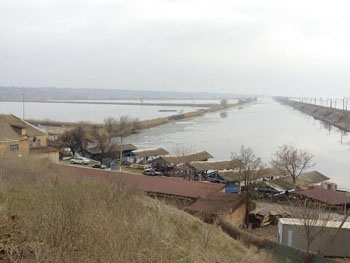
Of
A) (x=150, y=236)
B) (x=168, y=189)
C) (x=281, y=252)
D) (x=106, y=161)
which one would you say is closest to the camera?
(x=150, y=236)

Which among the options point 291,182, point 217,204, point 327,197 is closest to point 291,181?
point 291,182

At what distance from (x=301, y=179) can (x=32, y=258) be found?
1514cm

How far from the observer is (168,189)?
36.8ft

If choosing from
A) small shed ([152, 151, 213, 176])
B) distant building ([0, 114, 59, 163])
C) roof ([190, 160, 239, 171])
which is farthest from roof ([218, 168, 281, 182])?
distant building ([0, 114, 59, 163])

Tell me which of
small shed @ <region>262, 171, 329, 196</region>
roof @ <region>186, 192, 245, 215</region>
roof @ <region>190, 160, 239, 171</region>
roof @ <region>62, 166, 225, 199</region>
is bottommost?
small shed @ <region>262, 171, 329, 196</region>

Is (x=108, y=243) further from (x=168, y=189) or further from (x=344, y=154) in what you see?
(x=344, y=154)

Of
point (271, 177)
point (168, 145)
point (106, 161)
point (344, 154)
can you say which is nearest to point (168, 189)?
point (271, 177)

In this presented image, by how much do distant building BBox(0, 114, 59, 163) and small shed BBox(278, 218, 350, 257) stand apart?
9794 mm

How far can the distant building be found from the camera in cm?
1450

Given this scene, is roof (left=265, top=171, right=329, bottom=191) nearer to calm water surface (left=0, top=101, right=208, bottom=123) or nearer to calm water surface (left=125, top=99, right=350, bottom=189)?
calm water surface (left=125, top=99, right=350, bottom=189)

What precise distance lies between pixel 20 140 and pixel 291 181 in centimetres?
1070

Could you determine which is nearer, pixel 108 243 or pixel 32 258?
pixel 32 258

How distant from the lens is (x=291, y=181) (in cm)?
1570

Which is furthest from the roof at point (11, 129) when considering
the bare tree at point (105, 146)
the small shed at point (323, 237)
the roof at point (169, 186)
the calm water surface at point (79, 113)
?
the calm water surface at point (79, 113)
